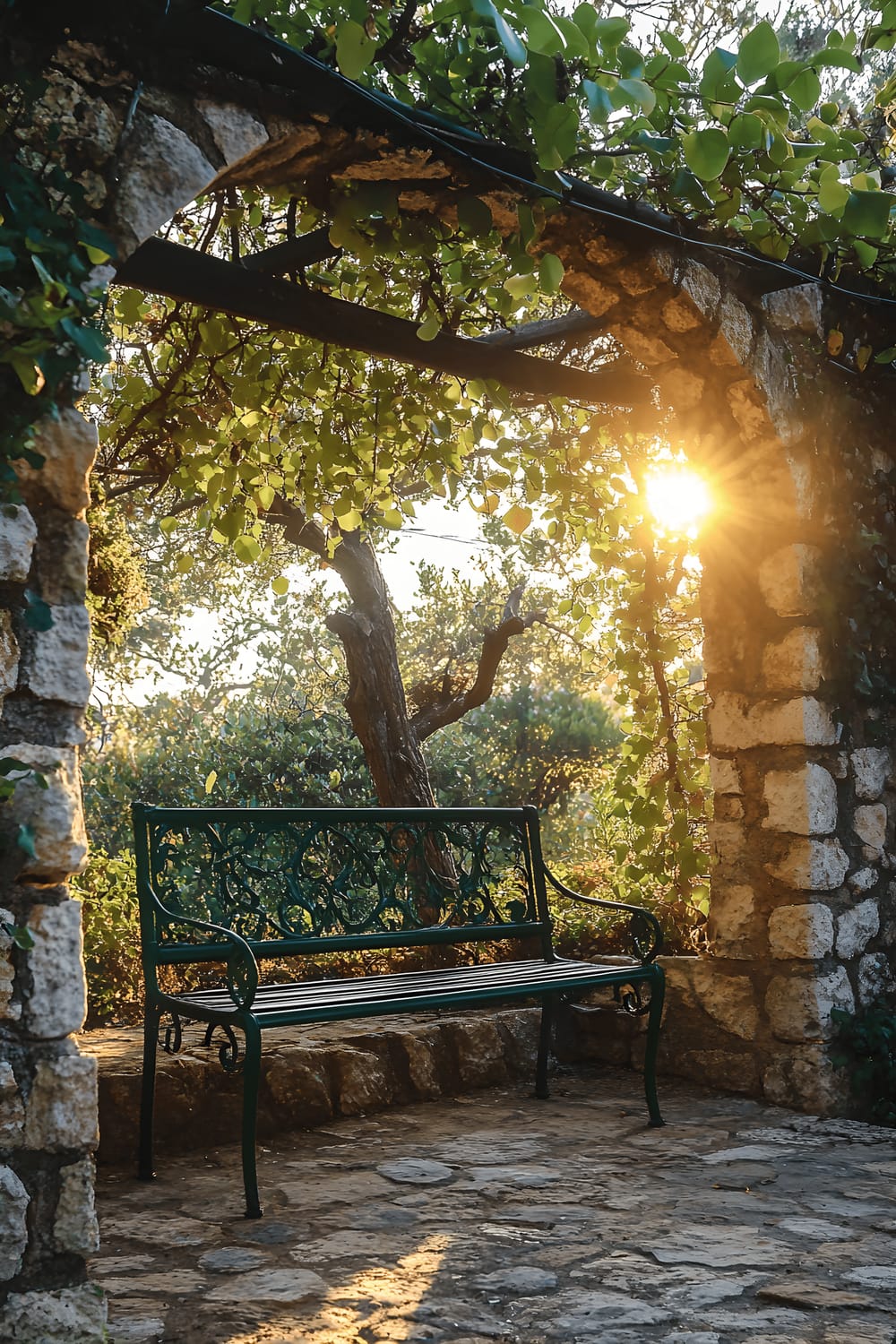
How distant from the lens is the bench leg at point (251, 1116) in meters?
2.53

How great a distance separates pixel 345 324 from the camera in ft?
11.5

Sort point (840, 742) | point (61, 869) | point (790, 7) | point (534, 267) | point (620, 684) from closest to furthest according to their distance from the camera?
point (61, 869), point (534, 267), point (840, 742), point (620, 684), point (790, 7)

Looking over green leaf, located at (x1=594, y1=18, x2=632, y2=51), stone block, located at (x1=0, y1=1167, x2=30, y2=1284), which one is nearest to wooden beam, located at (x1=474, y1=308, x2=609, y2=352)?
green leaf, located at (x1=594, y1=18, x2=632, y2=51)

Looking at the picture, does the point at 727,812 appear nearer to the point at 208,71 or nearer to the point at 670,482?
the point at 670,482

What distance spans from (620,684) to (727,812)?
114 centimetres

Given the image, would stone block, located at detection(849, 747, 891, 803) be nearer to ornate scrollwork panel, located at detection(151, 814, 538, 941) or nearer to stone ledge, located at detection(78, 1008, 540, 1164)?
ornate scrollwork panel, located at detection(151, 814, 538, 941)

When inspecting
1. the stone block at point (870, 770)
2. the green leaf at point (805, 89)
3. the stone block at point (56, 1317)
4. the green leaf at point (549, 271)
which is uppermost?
the green leaf at point (805, 89)

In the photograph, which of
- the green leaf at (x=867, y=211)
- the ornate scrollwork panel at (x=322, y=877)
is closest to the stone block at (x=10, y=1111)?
the ornate scrollwork panel at (x=322, y=877)

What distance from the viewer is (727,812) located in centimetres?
375

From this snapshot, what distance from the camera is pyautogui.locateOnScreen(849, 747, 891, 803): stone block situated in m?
3.70

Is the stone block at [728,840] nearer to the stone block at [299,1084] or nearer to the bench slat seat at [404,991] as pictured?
the bench slat seat at [404,991]

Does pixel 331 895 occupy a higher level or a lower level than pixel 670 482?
lower

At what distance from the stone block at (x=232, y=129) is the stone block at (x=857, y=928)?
109 inches

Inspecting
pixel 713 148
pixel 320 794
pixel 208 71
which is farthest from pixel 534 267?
pixel 320 794
